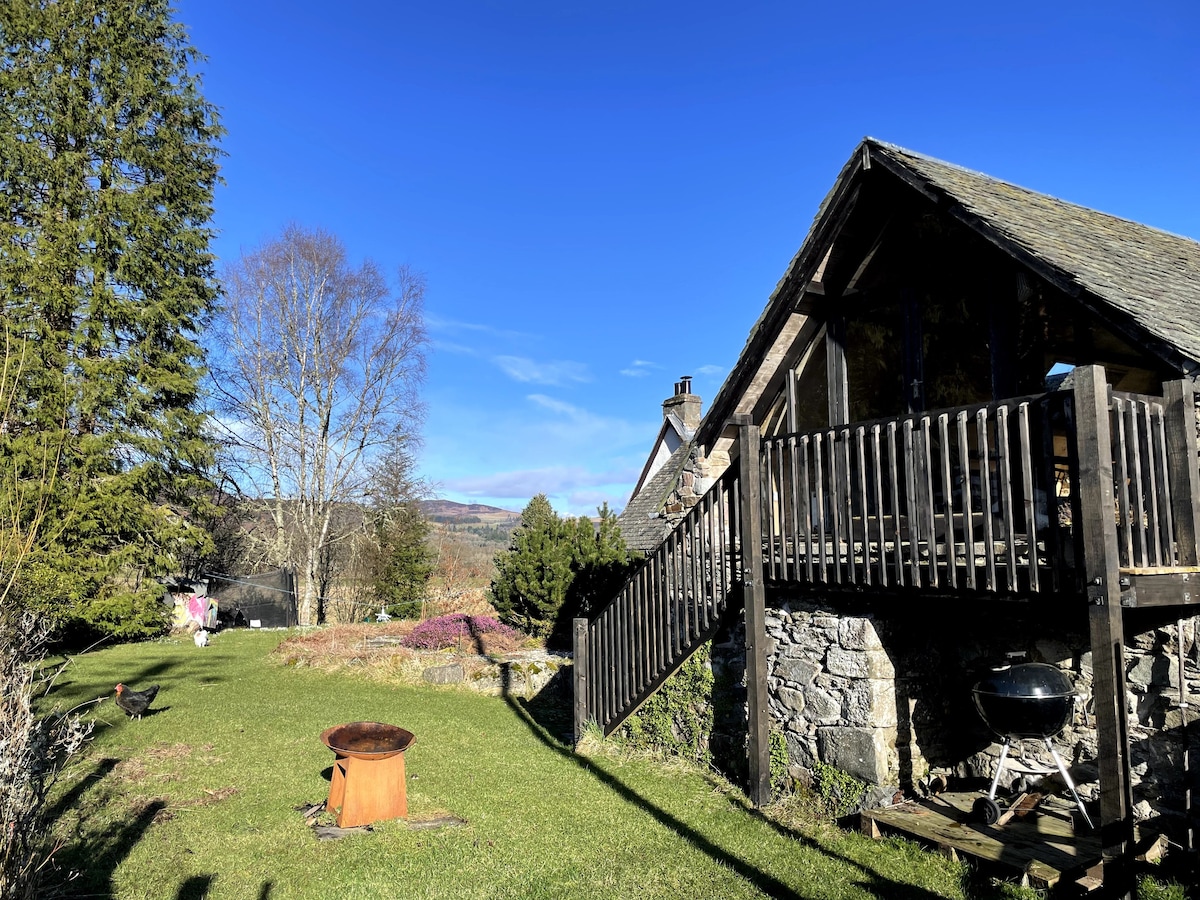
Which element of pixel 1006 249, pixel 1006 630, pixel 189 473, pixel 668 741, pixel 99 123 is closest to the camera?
pixel 1006 249

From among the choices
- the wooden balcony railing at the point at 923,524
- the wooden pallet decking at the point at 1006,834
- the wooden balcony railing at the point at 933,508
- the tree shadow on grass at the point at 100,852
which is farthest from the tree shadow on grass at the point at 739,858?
the tree shadow on grass at the point at 100,852

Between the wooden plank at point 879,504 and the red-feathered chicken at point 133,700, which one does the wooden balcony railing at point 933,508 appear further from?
the red-feathered chicken at point 133,700

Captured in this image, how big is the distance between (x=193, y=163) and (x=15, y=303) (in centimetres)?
710

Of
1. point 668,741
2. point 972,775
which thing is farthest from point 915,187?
point 668,741

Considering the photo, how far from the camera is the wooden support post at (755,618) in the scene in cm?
763

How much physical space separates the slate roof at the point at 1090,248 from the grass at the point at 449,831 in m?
4.38

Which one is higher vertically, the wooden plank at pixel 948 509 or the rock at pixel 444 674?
the wooden plank at pixel 948 509

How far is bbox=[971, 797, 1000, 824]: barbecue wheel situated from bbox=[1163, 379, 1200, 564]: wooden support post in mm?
2310

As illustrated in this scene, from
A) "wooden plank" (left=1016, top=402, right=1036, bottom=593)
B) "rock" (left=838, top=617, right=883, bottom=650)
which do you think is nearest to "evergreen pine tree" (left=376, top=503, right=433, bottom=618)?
"rock" (left=838, top=617, right=883, bottom=650)

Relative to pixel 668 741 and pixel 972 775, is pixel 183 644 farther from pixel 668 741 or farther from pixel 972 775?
pixel 972 775

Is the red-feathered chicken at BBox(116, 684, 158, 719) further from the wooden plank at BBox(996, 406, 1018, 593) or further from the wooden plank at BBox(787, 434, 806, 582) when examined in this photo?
the wooden plank at BBox(996, 406, 1018, 593)

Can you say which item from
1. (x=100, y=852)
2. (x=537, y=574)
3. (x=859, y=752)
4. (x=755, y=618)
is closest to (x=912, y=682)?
(x=859, y=752)

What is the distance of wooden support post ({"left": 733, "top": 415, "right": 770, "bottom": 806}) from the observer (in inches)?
300

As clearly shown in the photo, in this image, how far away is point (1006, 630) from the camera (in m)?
7.07
